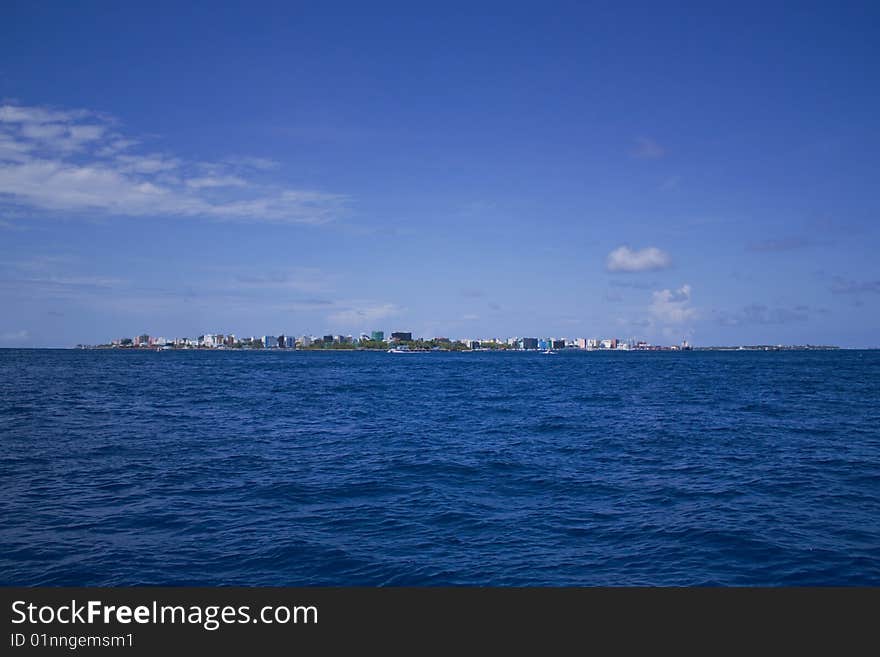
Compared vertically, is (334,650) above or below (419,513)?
above

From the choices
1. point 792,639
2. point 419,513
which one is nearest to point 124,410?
point 419,513

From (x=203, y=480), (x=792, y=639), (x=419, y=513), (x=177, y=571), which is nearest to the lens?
(x=792, y=639)

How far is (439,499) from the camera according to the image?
23.8 meters

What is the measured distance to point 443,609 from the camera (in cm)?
991

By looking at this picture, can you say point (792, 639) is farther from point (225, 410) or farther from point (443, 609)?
point (225, 410)

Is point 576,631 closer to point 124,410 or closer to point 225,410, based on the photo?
point 225,410

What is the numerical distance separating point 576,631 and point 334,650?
4.11 meters

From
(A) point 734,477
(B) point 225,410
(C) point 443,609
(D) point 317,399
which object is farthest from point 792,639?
(D) point 317,399

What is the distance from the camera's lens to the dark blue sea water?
16312 millimetres

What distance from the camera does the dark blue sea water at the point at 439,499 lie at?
53.5 ft

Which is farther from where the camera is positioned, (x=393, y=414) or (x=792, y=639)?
(x=393, y=414)

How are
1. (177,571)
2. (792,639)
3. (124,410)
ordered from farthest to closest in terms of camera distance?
(124,410)
(177,571)
(792,639)

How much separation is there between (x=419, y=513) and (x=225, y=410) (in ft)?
124

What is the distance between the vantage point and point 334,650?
353 inches
